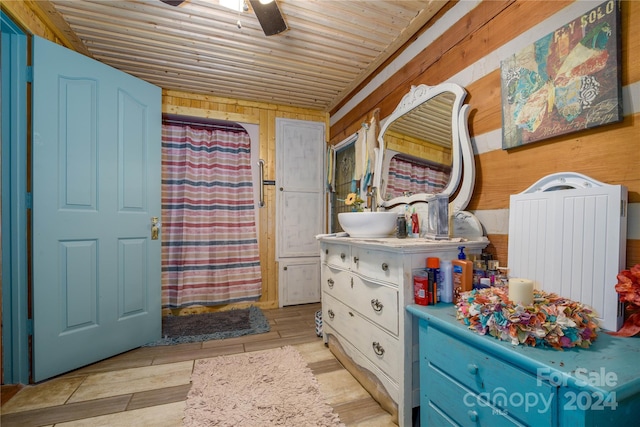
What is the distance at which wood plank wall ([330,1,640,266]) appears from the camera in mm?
987

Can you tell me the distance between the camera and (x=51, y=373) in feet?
6.14

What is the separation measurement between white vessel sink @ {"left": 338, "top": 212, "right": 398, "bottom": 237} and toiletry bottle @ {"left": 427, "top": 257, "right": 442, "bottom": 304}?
52 cm

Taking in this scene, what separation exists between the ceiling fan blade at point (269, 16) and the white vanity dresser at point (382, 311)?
57.2 inches

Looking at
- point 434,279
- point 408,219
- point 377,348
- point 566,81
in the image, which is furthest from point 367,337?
point 566,81

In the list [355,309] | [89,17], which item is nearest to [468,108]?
[355,309]

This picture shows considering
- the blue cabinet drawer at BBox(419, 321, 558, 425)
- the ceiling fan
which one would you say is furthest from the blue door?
the blue cabinet drawer at BBox(419, 321, 558, 425)

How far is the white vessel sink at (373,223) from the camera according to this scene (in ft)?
5.96

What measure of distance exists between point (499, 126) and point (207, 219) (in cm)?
290

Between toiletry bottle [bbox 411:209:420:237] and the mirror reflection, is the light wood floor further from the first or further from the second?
the mirror reflection

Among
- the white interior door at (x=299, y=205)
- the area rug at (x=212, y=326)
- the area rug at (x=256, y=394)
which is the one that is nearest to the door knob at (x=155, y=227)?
the area rug at (x=212, y=326)

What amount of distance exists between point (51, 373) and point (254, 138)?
2752 mm

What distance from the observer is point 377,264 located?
1.52 m

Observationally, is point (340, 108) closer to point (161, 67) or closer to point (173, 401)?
point (161, 67)

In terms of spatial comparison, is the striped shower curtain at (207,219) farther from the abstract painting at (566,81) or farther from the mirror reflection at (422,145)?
the abstract painting at (566,81)
